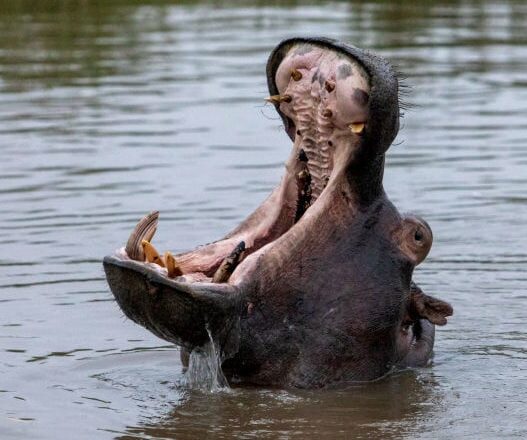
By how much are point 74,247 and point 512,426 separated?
4.04m

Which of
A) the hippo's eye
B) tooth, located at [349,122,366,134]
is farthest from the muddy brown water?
tooth, located at [349,122,366,134]

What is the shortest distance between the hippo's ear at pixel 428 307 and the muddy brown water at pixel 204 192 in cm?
30

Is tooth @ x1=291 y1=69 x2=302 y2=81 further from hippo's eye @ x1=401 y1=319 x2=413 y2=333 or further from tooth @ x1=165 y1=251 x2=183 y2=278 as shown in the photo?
hippo's eye @ x1=401 y1=319 x2=413 y2=333

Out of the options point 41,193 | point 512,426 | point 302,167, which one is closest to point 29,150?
point 41,193

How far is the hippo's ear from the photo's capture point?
23.6ft

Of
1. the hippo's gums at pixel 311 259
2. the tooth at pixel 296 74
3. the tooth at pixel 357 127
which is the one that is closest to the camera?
the hippo's gums at pixel 311 259

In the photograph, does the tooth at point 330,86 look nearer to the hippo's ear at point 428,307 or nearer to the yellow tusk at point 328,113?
the yellow tusk at point 328,113

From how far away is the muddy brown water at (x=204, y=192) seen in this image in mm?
6852

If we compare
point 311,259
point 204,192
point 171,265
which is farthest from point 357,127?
point 204,192

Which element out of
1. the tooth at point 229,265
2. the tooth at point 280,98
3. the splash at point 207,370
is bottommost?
the splash at point 207,370

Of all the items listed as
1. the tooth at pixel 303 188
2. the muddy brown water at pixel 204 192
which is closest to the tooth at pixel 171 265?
the muddy brown water at pixel 204 192

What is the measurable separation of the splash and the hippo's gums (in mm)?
38

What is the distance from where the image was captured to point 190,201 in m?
11.1

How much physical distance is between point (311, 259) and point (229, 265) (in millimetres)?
334
